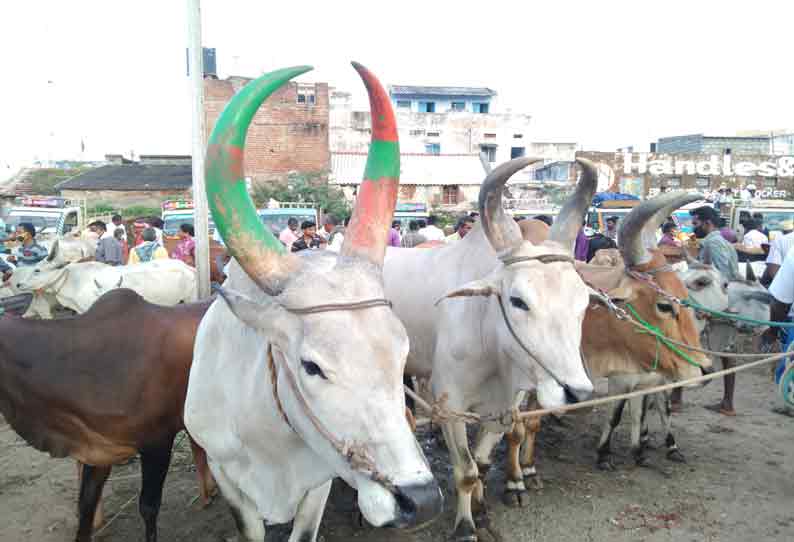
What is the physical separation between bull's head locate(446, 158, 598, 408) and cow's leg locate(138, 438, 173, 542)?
1.80 meters

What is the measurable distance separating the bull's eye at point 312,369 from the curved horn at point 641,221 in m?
3.14

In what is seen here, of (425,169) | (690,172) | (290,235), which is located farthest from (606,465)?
(690,172)

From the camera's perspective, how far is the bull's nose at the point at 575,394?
2.74 metres

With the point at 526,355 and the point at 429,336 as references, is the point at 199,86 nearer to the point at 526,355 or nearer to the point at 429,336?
the point at 429,336

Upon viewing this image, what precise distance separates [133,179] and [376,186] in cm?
3238

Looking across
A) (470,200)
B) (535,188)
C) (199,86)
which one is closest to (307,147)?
(470,200)

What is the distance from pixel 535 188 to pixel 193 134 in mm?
25952

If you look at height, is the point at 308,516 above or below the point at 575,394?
below

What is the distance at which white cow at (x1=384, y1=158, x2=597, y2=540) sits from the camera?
2924 mm

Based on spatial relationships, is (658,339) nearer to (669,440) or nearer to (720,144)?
(669,440)

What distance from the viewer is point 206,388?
96.2 inches

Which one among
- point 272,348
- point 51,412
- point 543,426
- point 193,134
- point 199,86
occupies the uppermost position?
point 199,86

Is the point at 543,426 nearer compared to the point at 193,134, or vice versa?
the point at 193,134

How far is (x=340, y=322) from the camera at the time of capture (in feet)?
5.80
